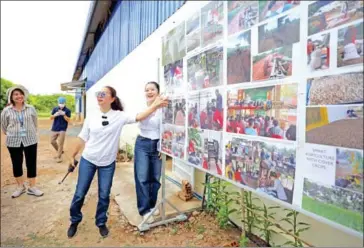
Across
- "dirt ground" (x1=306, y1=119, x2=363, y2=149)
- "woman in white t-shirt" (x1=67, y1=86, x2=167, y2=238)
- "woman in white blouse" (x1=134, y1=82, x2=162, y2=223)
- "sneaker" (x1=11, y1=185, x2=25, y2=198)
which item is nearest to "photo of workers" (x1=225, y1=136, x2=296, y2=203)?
"dirt ground" (x1=306, y1=119, x2=363, y2=149)

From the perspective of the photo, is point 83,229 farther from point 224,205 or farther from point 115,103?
point 224,205

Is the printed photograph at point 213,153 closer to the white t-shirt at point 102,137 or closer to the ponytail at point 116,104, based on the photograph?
the white t-shirt at point 102,137

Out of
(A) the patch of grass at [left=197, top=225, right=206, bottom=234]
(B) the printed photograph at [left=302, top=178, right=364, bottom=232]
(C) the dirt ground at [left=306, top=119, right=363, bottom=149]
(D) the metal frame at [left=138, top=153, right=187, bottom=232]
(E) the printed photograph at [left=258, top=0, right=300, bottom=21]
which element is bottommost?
(A) the patch of grass at [left=197, top=225, right=206, bottom=234]

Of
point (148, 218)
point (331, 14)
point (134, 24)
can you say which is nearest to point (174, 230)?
point (148, 218)

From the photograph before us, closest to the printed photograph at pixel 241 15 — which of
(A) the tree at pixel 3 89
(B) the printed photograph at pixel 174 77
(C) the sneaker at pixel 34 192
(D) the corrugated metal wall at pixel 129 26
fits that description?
(B) the printed photograph at pixel 174 77

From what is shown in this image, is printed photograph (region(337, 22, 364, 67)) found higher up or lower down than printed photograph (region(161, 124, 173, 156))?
higher up

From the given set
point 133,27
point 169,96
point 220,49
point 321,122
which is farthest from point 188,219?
point 133,27

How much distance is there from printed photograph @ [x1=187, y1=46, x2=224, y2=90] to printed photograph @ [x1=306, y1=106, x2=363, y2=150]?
2.18 feet

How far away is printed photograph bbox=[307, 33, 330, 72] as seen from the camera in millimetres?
1055

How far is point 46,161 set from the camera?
6.53m

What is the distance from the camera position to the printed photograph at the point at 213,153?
171 cm

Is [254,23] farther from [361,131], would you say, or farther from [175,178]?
[175,178]

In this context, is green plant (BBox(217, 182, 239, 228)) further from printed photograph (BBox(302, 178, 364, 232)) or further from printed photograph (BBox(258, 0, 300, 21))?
printed photograph (BBox(258, 0, 300, 21))

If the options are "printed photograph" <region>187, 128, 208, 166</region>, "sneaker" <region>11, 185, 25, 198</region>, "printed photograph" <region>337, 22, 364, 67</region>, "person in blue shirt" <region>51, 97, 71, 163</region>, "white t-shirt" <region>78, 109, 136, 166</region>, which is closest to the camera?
"printed photograph" <region>337, 22, 364, 67</region>
